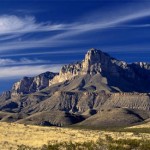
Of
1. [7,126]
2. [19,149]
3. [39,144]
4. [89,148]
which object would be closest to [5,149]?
[19,149]

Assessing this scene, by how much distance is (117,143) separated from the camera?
64625mm

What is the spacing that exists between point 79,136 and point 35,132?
9233 mm

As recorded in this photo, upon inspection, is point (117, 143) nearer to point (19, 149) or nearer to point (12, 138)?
point (19, 149)

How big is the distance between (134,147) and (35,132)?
2732cm

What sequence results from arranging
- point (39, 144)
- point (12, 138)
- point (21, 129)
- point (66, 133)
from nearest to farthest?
point (39, 144), point (12, 138), point (66, 133), point (21, 129)

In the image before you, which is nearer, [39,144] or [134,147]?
[134,147]

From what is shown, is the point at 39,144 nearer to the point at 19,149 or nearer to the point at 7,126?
the point at 19,149

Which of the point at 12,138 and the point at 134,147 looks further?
the point at 12,138

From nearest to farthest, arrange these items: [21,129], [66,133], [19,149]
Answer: [19,149] < [66,133] < [21,129]

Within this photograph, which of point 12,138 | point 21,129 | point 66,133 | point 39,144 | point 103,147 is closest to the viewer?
point 103,147

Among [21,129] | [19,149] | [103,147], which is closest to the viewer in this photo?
[103,147]

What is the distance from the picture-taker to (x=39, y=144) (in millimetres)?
71625

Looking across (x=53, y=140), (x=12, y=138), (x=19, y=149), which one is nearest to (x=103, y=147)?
(x=19, y=149)

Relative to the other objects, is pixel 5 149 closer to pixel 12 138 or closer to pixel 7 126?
pixel 12 138
